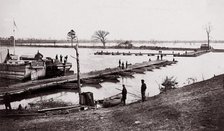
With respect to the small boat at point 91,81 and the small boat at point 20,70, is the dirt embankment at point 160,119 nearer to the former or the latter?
the small boat at point 91,81

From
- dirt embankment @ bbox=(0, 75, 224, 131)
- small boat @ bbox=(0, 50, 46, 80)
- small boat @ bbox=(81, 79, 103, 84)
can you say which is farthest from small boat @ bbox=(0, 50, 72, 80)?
dirt embankment @ bbox=(0, 75, 224, 131)

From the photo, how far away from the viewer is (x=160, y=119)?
1285 cm

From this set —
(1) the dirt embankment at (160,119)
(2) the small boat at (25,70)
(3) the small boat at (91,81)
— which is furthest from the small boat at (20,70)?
(1) the dirt embankment at (160,119)

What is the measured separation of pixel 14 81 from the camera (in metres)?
38.2

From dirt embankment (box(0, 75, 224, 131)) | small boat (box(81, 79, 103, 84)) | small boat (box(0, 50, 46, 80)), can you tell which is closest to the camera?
dirt embankment (box(0, 75, 224, 131))

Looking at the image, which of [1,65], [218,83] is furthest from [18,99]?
[218,83]

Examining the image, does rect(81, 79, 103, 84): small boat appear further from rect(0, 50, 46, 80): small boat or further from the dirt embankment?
the dirt embankment

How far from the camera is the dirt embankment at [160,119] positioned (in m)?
11.7

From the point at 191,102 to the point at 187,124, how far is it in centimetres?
312

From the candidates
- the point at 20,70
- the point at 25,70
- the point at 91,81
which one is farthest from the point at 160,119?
the point at 20,70

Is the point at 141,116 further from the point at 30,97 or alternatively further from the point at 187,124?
the point at 30,97

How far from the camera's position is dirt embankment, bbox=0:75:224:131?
38.3 feet

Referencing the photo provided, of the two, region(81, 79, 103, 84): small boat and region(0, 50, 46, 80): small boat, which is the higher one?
region(0, 50, 46, 80): small boat

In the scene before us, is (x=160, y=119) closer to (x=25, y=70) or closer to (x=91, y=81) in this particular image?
(x=91, y=81)
